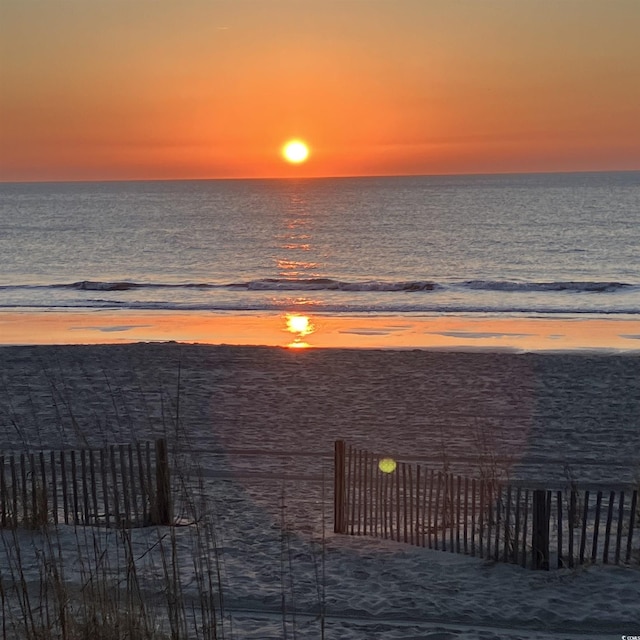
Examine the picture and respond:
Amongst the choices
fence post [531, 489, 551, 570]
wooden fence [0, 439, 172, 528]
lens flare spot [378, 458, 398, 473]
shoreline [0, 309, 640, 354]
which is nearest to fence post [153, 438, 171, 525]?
wooden fence [0, 439, 172, 528]

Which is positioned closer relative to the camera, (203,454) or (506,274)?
(203,454)

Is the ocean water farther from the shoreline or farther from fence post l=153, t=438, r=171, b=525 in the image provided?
fence post l=153, t=438, r=171, b=525

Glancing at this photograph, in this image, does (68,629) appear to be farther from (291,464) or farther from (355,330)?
(355,330)

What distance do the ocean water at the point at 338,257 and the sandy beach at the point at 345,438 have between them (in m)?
16.0

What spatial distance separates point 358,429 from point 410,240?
66140 millimetres

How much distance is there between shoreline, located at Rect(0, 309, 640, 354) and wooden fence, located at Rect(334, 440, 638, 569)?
14.8m

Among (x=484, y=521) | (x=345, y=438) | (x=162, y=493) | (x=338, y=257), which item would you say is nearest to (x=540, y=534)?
(x=484, y=521)

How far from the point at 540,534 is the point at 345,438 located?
21.2 ft

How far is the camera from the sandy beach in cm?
820

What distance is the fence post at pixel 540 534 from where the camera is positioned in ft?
29.1

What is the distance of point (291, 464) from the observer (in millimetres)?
13562

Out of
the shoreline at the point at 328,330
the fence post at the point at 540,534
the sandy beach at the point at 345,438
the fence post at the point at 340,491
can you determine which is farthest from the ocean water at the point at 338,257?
the fence post at the point at 540,534

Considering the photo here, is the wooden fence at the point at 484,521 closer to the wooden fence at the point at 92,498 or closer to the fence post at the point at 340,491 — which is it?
the fence post at the point at 340,491

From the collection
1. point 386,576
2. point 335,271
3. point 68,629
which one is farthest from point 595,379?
point 335,271
